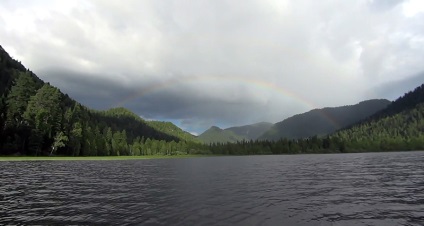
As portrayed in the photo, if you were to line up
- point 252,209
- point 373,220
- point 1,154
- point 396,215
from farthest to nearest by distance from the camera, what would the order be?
point 1,154, point 252,209, point 396,215, point 373,220

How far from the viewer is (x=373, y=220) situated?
25953 mm

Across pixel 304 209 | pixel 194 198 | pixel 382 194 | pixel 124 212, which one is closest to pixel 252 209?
pixel 304 209

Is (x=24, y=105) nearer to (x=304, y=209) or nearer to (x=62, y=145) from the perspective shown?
(x=62, y=145)

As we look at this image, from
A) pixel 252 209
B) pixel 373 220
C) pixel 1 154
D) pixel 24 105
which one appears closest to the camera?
pixel 373 220

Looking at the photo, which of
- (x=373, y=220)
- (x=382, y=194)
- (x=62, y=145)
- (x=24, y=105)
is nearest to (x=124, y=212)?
(x=373, y=220)

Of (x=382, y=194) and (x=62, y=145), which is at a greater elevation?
(x=62, y=145)

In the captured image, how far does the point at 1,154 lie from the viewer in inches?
5738

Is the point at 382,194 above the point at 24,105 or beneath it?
beneath

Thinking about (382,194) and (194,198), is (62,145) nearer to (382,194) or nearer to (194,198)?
(194,198)

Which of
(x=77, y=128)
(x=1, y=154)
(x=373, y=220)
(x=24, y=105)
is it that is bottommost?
(x=373, y=220)

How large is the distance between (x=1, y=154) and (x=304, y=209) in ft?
512

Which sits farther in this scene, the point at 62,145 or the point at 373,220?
the point at 62,145

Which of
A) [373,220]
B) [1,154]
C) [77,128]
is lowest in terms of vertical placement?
[373,220]

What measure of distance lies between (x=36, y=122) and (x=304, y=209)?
536ft
